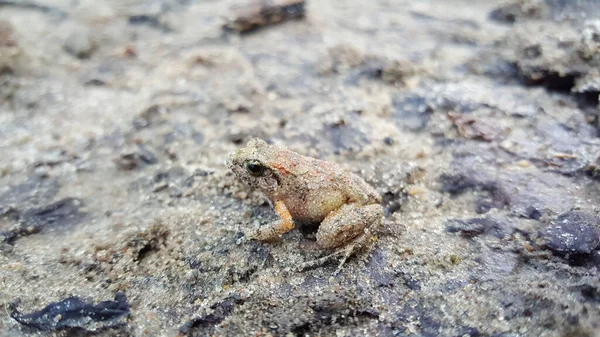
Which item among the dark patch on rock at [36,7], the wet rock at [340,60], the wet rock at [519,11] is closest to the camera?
the wet rock at [340,60]

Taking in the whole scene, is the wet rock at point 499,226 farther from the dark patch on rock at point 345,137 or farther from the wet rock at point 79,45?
the wet rock at point 79,45

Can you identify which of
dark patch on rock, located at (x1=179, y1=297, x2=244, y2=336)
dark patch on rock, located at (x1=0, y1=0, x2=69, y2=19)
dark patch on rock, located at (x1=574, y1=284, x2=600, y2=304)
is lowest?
dark patch on rock, located at (x1=179, y1=297, x2=244, y2=336)

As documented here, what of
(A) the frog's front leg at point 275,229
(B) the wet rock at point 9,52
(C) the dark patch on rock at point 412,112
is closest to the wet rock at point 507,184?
(C) the dark patch on rock at point 412,112

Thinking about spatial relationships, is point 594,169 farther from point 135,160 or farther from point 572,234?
point 135,160

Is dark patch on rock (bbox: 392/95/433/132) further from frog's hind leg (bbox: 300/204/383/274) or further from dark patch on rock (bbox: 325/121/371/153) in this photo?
frog's hind leg (bbox: 300/204/383/274)

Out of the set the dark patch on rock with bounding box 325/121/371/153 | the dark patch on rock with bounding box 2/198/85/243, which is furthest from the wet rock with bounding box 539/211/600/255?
the dark patch on rock with bounding box 2/198/85/243

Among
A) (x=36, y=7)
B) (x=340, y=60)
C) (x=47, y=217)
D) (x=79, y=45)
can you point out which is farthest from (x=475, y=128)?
(x=36, y=7)
